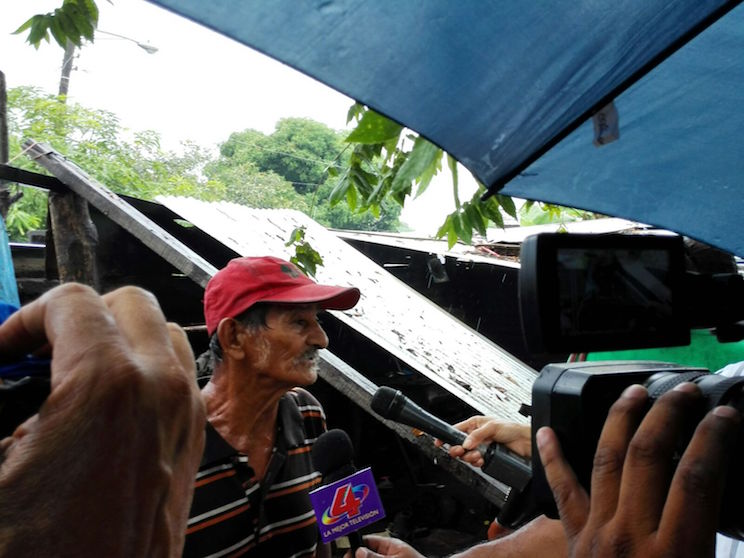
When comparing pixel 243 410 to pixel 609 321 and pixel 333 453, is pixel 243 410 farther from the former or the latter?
pixel 609 321

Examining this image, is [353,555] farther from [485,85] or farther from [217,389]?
[485,85]

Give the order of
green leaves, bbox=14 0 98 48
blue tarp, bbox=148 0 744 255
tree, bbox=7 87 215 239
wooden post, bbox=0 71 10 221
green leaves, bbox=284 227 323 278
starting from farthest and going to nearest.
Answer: tree, bbox=7 87 215 239 → green leaves, bbox=284 227 323 278 → wooden post, bbox=0 71 10 221 → green leaves, bbox=14 0 98 48 → blue tarp, bbox=148 0 744 255

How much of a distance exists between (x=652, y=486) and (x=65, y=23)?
2.01 metres

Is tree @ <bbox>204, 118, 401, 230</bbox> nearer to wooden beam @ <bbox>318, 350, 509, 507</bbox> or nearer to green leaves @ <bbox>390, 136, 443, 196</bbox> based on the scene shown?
wooden beam @ <bbox>318, 350, 509, 507</bbox>

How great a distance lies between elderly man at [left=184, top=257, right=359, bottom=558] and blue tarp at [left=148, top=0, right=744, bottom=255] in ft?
3.28

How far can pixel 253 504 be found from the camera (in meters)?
2.18

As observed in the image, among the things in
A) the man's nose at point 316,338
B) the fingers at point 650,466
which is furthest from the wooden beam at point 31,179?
the fingers at point 650,466

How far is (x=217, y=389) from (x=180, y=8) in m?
1.56

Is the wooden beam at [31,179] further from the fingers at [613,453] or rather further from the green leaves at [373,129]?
the fingers at [613,453]

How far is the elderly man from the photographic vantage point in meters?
2.18

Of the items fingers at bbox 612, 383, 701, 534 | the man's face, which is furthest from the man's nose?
fingers at bbox 612, 383, 701, 534

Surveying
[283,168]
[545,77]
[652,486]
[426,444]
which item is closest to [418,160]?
[545,77]

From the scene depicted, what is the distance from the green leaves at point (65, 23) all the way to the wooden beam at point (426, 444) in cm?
204

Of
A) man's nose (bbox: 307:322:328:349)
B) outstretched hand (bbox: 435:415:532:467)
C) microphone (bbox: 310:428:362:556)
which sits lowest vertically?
microphone (bbox: 310:428:362:556)
